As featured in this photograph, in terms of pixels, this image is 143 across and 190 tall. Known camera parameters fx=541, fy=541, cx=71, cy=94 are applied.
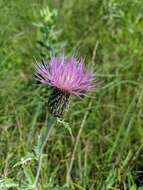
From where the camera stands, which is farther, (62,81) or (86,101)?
(86,101)

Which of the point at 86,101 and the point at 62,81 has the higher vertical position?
the point at 62,81

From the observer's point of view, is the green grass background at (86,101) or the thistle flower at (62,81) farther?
the green grass background at (86,101)

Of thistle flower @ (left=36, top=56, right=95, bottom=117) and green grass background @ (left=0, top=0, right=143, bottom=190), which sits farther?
green grass background @ (left=0, top=0, right=143, bottom=190)

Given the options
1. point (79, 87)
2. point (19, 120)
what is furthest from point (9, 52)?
point (79, 87)
